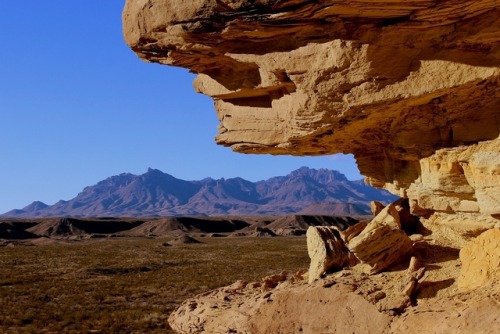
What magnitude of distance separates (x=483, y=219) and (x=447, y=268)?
1338 millimetres

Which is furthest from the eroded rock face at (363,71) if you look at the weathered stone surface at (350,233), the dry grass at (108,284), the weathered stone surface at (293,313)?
the dry grass at (108,284)

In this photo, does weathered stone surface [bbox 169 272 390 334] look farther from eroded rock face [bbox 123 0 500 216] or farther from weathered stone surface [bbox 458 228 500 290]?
eroded rock face [bbox 123 0 500 216]

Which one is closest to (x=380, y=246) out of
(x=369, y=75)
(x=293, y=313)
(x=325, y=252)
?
(x=325, y=252)

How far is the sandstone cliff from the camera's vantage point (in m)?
9.29

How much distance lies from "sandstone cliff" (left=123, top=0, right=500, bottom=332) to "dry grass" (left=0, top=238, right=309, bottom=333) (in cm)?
1094

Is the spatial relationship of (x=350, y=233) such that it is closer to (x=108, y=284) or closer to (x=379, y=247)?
(x=379, y=247)

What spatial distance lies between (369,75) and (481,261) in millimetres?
4114

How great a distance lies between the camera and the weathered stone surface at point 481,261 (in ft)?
32.1

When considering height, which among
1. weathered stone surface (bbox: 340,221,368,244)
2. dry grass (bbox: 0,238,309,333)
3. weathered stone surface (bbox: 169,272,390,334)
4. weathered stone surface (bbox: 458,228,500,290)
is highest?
weathered stone surface (bbox: 340,221,368,244)

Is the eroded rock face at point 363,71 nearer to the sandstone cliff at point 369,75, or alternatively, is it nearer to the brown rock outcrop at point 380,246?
the sandstone cliff at point 369,75

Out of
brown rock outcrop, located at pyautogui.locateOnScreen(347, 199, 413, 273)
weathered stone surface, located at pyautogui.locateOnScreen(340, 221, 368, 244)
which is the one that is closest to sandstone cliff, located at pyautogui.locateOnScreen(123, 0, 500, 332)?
brown rock outcrop, located at pyautogui.locateOnScreen(347, 199, 413, 273)

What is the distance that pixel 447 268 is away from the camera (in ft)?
37.7

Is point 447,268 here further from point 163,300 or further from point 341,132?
point 163,300

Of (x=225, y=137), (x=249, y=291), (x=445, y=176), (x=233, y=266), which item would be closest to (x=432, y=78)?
(x=445, y=176)
